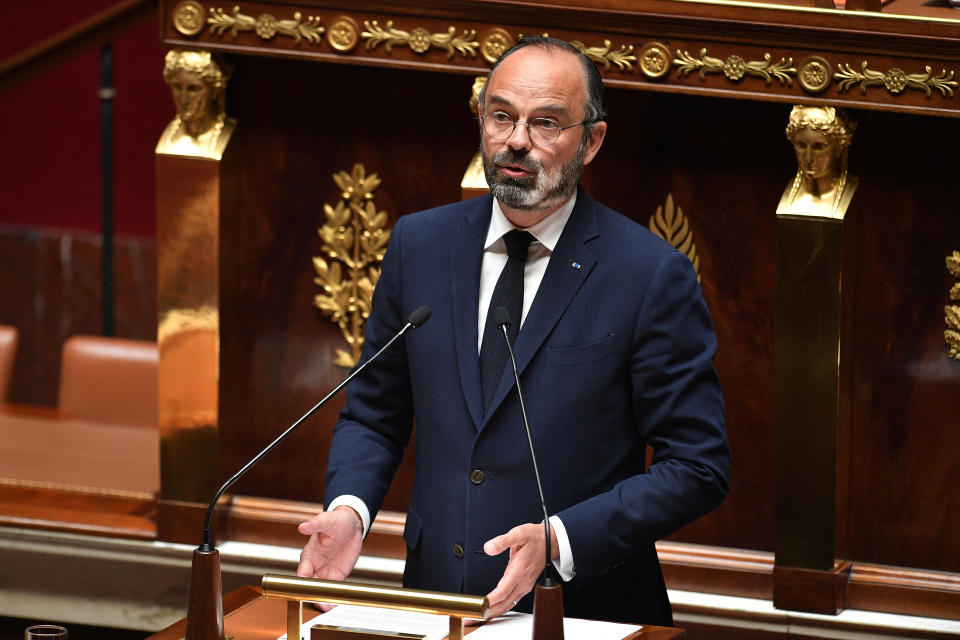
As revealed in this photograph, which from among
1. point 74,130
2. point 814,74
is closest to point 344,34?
point 814,74

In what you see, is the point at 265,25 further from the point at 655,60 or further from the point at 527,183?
the point at 527,183

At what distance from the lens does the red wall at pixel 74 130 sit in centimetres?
562

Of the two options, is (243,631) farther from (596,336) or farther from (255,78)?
(255,78)

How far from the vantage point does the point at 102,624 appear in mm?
3391

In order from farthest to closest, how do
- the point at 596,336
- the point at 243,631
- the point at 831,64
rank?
the point at 831,64 < the point at 596,336 < the point at 243,631

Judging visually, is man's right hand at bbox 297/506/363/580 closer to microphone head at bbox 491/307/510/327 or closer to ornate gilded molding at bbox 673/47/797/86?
microphone head at bbox 491/307/510/327

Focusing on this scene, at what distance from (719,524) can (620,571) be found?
2.88 feet

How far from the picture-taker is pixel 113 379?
400 centimetres

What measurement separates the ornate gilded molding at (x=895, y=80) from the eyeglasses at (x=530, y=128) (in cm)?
84

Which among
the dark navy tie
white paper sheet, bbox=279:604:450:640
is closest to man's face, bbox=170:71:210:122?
the dark navy tie

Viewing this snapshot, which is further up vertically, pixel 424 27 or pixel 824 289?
pixel 424 27

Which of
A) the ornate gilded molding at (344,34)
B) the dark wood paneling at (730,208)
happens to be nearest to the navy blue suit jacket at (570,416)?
the dark wood paneling at (730,208)

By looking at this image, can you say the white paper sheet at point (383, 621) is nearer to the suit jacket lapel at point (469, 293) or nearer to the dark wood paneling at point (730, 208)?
the suit jacket lapel at point (469, 293)

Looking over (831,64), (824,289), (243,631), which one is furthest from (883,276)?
(243,631)
